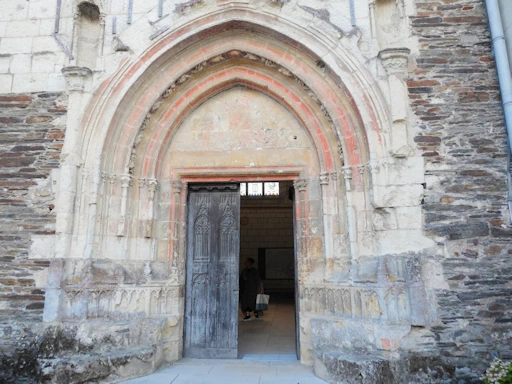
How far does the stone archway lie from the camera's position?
4.14m

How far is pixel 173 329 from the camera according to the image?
15.5ft

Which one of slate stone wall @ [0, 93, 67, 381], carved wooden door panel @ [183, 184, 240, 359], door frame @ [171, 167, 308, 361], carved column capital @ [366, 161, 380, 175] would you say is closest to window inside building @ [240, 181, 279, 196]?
carved wooden door panel @ [183, 184, 240, 359]

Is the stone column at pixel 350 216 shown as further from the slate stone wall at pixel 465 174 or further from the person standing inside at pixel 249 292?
the person standing inside at pixel 249 292

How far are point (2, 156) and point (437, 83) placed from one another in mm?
5569

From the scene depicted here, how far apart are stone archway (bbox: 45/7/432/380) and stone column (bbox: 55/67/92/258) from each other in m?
0.02

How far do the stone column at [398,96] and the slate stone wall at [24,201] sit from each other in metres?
4.12

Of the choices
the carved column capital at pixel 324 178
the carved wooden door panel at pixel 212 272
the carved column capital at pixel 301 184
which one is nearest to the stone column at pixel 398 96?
the carved column capital at pixel 324 178

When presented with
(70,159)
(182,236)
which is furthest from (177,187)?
(70,159)

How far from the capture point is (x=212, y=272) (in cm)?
513

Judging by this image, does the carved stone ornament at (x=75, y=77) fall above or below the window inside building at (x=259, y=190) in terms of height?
below

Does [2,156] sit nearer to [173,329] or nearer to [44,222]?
[44,222]

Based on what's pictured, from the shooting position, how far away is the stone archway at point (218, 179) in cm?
414

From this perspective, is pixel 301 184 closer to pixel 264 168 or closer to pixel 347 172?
pixel 264 168

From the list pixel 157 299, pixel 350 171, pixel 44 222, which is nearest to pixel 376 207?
pixel 350 171
